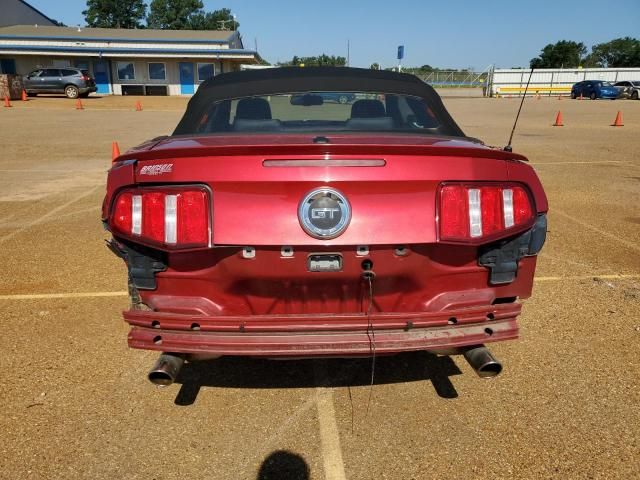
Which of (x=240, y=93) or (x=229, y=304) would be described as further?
(x=240, y=93)

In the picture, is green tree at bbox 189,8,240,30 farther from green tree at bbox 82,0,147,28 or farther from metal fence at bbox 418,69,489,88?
metal fence at bbox 418,69,489,88

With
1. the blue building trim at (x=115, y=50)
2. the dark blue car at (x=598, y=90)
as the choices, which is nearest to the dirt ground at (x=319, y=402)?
the blue building trim at (x=115, y=50)

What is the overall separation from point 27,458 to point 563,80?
55591mm

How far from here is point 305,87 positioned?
139 inches

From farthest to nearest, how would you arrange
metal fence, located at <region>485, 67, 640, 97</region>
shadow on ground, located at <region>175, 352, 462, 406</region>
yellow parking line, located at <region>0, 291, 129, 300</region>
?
metal fence, located at <region>485, 67, 640, 97</region>
yellow parking line, located at <region>0, 291, 129, 300</region>
shadow on ground, located at <region>175, 352, 462, 406</region>

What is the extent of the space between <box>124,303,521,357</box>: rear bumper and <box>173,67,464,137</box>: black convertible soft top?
167cm

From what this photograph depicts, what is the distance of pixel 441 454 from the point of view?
2.25 m

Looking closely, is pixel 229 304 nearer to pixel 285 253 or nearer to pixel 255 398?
pixel 285 253

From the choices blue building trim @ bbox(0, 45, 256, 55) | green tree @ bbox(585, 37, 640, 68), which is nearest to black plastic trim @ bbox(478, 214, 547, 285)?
blue building trim @ bbox(0, 45, 256, 55)

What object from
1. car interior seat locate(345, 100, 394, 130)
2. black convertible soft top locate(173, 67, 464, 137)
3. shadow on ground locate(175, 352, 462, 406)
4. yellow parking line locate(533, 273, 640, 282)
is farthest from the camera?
→ yellow parking line locate(533, 273, 640, 282)

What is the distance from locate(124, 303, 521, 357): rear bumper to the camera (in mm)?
2037

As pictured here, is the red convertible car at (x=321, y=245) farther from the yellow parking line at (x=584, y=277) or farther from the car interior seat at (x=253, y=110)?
the yellow parking line at (x=584, y=277)

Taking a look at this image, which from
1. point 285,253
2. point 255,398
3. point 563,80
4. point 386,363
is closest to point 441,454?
point 386,363

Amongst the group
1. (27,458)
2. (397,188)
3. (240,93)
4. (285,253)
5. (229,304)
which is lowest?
(27,458)
